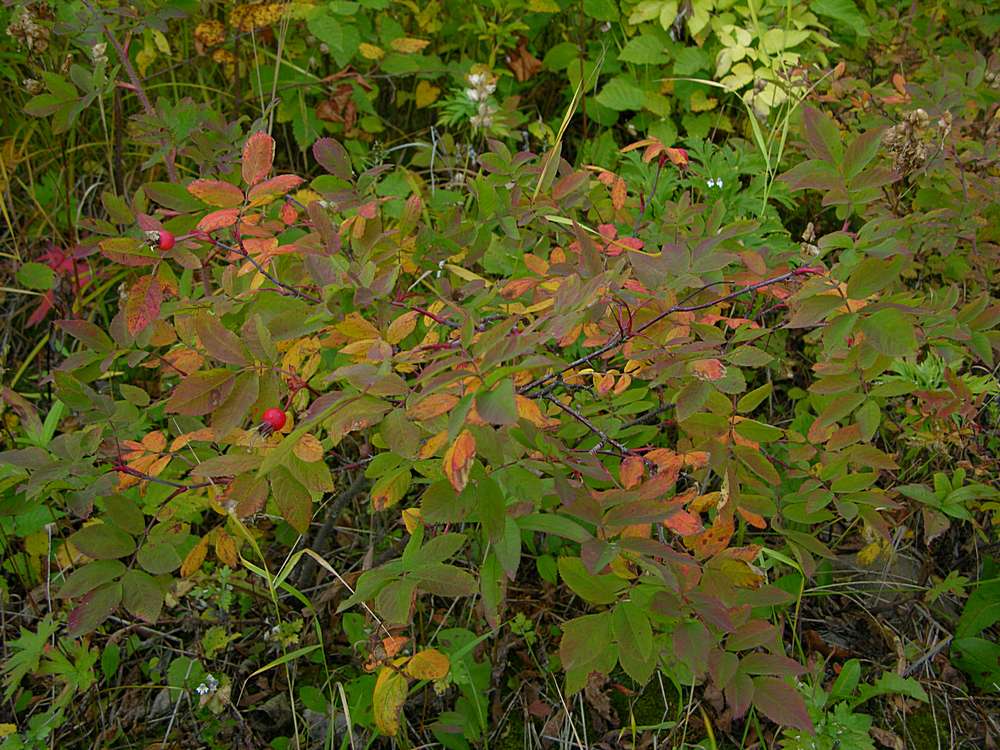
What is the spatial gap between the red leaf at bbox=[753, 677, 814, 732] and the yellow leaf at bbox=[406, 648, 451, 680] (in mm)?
430

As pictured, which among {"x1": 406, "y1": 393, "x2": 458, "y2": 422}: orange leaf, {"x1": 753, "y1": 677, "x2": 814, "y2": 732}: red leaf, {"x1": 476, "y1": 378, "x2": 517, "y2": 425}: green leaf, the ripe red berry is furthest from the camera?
{"x1": 753, "y1": 677, "x2": 814, "y2": 732}: red leaf

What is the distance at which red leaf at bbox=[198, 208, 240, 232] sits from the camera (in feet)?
3.79

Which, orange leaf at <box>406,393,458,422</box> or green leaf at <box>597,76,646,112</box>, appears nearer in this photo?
orange leaf at <box>406,393,458,422</box>

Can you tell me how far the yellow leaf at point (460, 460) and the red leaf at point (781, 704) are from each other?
1.94ft

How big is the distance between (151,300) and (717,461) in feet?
2.89

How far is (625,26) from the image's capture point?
2717mm

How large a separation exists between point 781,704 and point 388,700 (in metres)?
0.53

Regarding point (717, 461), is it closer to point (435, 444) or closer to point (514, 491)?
point (514, 491)

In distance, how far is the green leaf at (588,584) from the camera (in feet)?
3.47

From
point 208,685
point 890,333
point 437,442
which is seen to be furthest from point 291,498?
point 890,333

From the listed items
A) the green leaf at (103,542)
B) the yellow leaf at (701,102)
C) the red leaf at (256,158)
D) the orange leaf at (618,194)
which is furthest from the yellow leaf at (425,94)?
the green leaf at (103,542)

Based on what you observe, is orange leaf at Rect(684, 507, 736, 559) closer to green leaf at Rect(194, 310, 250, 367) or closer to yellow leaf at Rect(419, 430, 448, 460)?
yellow leaf at Rect(419, 430, 448, 460)

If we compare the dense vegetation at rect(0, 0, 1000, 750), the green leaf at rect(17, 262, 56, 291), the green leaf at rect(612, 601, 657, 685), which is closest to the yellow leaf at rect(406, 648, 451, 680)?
the dense vegetation at rect(0, 0, 1000, 750)

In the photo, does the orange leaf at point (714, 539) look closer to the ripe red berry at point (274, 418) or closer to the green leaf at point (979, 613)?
the ripe red berry at point (274, 418)
